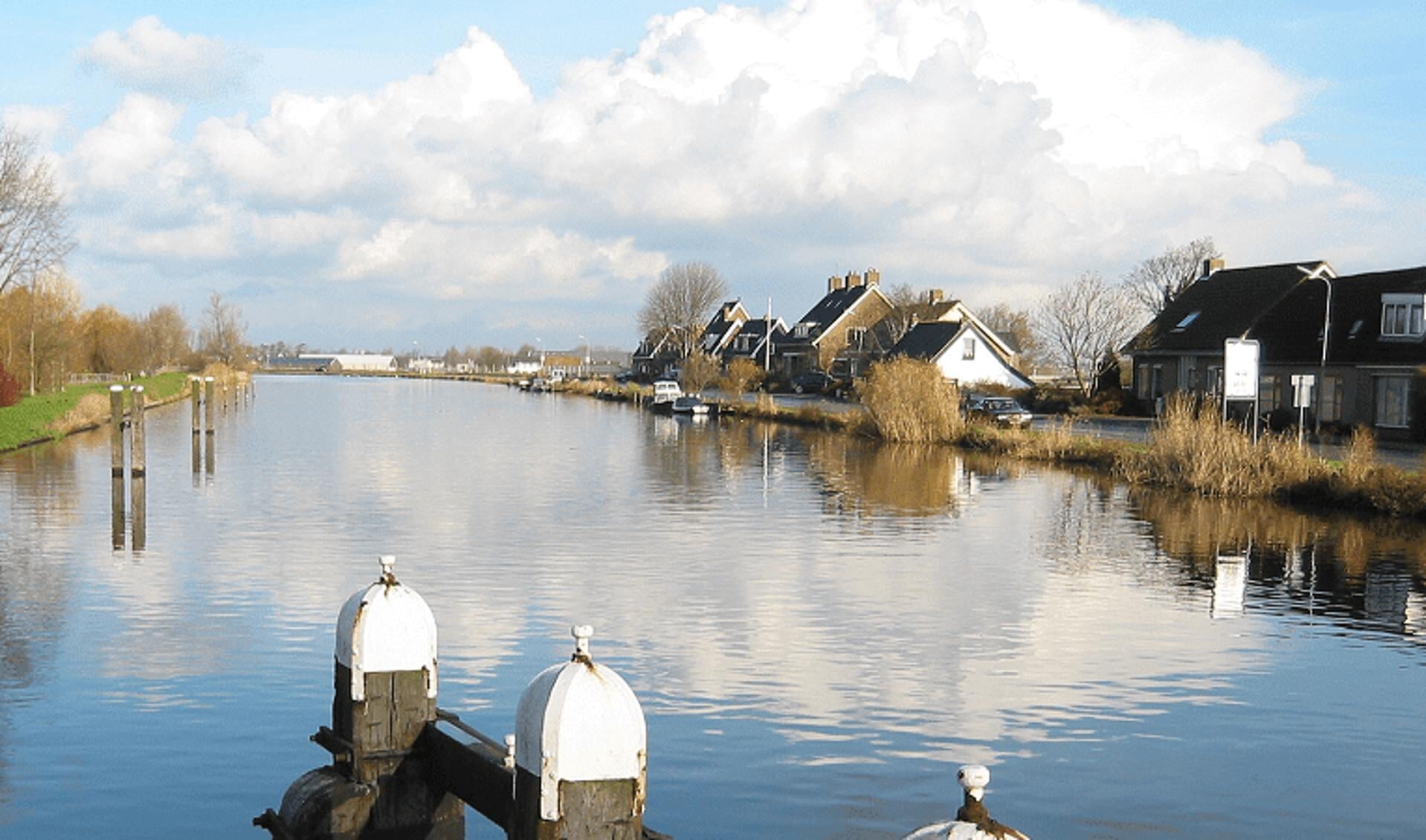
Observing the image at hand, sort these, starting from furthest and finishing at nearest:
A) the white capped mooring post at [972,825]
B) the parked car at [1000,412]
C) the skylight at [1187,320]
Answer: the skylight at [1187,320] < the parked car at [1000,412] < the white capped mooring post at [972,825]

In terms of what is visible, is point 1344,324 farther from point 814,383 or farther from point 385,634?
point 385,634

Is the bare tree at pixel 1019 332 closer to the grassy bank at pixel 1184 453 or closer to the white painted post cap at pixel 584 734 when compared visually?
the grassy bank at pixel 1184 453

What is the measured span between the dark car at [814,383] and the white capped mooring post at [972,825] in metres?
78.7

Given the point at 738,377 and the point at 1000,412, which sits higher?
the point at 738,377

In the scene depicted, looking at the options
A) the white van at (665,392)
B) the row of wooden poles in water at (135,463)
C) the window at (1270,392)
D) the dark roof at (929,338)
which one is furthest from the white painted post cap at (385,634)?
the white van at (665,392)

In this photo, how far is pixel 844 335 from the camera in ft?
303

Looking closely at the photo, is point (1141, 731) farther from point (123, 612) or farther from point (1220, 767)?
point (123, 612)

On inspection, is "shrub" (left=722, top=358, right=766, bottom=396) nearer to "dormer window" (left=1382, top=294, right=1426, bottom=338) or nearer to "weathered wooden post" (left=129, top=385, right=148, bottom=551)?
"dormer window" (left=1382, top=294, right=1426, bottom=338)

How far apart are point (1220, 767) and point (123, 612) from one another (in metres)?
12.0

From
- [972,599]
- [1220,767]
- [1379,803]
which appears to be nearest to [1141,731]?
[1220,767]

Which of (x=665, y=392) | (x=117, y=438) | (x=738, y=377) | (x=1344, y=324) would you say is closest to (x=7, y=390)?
(x=117, y=438)

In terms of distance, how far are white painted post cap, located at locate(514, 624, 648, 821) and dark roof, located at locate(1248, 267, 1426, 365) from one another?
1674 inches

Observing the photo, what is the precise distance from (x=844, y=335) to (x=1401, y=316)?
50.8 m

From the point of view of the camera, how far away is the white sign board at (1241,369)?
33.9 meters
